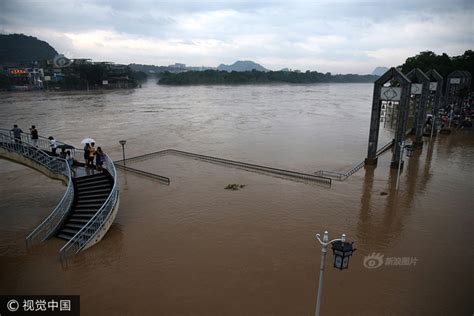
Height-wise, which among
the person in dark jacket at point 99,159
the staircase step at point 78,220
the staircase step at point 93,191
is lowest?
the staircase step at point 78,220

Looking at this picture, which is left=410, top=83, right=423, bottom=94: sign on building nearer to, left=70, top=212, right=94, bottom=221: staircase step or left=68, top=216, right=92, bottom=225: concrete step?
left=70, top=212, right=94, bottom=221: staircase step

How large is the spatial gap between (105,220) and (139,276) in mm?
3268

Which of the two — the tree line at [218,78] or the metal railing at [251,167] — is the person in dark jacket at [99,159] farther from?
the tree line at [218,78]

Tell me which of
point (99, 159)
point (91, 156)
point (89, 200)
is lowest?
point (89, 200)

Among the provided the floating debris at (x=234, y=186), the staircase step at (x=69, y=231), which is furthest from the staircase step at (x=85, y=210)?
the floating debris at (x=234, y=186)

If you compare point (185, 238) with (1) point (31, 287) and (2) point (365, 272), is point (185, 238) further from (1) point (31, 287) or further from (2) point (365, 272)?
(2) point (365, 272)

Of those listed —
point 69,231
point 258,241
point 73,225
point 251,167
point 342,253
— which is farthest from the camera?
point 251,167

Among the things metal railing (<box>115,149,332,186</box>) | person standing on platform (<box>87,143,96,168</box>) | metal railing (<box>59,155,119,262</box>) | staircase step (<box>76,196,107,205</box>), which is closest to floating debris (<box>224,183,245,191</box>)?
metal railing (<box>115,149,332,186</box>)

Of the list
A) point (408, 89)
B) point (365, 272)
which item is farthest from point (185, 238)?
point (408, 89)

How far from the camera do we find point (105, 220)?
1305cm

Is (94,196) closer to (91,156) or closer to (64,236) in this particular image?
(64,236)

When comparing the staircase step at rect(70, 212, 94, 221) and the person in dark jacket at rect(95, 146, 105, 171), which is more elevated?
the person in dark jacket at rect(95, 146, 105, 171)

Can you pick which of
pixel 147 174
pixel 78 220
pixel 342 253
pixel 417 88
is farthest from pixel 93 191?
A: pixel 417 88

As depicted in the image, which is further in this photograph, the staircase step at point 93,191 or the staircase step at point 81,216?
the staircase step at point 93,191
